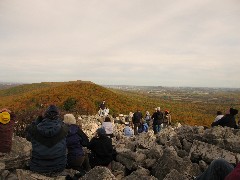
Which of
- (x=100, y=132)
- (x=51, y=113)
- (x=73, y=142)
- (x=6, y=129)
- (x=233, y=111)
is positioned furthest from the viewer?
(x=233, y=111)

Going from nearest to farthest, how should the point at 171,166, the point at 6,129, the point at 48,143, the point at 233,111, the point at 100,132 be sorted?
1. the point at 48,143
2. the point at 6,129
3. the point at 171,166
4. the point at 100,132
5. the point at 233,111

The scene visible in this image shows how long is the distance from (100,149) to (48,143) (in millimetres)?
1994

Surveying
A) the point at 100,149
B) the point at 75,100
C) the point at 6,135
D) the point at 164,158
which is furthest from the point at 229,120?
the point at 75,100

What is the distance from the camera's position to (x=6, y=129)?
765 centimetres

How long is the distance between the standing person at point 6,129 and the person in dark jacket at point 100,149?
2.21 metres

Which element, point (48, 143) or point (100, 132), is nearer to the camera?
point (48, 143)

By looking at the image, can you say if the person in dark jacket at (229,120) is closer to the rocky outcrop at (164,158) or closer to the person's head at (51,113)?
the rocky outcrop at (164,158)

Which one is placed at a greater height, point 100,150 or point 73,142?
point 73,142

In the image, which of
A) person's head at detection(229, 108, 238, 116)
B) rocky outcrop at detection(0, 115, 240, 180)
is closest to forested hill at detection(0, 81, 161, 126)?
person's head at detection(229, 108, 238, 116)

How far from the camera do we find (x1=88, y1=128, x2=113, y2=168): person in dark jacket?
26.6ft

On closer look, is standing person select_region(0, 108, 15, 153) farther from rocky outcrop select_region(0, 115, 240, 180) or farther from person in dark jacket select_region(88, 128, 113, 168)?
person in dark jacket select_region(88, 128, 113, 168)

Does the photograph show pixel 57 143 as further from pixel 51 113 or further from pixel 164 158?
pixel 164 158

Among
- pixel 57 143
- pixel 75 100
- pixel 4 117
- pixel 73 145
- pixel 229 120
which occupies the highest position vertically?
pixel 4 117

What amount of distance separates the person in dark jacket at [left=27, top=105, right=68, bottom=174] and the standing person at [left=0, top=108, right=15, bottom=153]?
1377 mm
